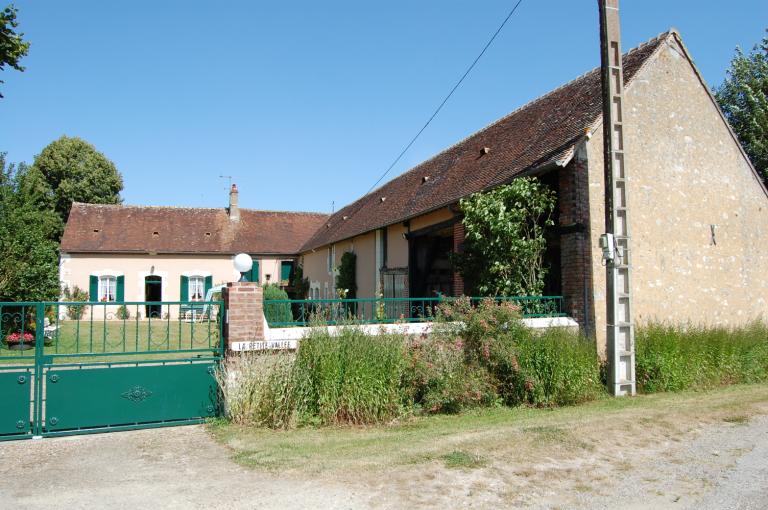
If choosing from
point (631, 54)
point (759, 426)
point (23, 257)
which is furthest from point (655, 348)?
point (23, 257)

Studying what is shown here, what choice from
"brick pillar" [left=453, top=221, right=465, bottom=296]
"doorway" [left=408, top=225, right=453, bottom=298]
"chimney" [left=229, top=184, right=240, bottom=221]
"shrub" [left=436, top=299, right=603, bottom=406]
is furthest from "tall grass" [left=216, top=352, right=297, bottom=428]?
"chimney" [left=229, top=184, right=240, bottom=221]

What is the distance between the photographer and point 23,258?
57.8 ft

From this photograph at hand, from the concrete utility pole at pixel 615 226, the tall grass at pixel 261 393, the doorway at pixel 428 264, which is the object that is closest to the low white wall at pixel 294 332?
the tall grass at pixel 261 393

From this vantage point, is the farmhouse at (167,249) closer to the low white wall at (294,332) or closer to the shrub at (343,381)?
the low white wall at (294,332)

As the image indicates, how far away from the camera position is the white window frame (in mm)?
29109

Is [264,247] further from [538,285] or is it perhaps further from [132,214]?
[538,285]

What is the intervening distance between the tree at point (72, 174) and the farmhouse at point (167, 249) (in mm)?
9218

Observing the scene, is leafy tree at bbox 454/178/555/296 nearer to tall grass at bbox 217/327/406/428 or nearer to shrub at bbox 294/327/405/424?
shrub at bbox 294/327/405/424

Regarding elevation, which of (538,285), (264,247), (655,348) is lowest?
(655,348)

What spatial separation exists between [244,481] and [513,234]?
6.87 metres

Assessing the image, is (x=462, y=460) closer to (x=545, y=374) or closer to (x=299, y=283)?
(x=545, y=374)

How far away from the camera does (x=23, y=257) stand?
1761 cm

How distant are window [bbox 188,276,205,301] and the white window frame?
11.8ft

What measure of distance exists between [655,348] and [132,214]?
2950 centimetres
